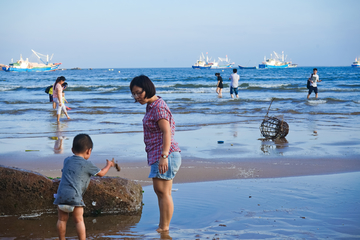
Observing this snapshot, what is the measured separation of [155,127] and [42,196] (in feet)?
5.75

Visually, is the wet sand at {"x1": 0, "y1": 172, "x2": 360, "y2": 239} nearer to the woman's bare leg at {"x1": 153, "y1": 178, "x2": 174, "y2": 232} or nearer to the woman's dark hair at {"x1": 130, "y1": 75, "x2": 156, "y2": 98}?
the woman's bare leg at {"x1": 153, "y1": 178, "x2": 174, "y2": 232}

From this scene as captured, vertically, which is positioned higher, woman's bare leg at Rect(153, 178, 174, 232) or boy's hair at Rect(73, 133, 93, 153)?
boy's hair at Rect(73, 133, 93, 153)

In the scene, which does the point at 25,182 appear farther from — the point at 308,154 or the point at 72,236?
the point at 308,154

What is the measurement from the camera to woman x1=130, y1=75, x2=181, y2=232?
320cm

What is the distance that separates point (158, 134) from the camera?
3285 mm

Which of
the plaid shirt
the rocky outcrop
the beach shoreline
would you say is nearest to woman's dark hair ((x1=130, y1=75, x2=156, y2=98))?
the plaid shirt

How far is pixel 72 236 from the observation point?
3586mm

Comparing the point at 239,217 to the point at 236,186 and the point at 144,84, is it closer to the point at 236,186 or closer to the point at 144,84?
the point at 236,186

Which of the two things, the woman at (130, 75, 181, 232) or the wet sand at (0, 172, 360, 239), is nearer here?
the woman at (130, 75, 181, 232)

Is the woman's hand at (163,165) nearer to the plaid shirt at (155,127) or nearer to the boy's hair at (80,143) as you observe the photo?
the plaid shirt at (155,127)

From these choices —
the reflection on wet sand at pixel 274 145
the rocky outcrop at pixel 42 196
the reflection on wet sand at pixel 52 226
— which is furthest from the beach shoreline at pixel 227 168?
the reflection on wet sand at pixel 52 226

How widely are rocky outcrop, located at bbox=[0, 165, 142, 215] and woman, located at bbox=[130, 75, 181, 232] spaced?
1.00 m

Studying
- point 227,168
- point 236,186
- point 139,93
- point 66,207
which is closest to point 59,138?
point 227,168

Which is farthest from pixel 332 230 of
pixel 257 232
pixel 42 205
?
pixel 42 205
